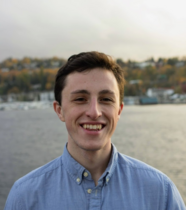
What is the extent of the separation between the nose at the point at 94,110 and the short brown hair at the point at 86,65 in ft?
0.75

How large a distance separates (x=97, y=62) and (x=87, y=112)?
0.33 meters

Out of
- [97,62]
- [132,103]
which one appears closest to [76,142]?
[97,62]

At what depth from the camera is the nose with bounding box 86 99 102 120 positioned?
5.60ft

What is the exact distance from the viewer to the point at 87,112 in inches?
67.8

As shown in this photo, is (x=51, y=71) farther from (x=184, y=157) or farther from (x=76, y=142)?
(x=76, y=142)

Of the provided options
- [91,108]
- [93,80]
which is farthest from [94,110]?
[93,80]

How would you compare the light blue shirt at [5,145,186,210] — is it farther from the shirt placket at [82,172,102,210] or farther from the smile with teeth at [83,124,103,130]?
the smile with teeth at [83,124,103,130]

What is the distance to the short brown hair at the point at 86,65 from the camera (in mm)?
1827

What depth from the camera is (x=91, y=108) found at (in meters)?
1.72

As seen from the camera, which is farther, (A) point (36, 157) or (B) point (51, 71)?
(B) point (51, 71)

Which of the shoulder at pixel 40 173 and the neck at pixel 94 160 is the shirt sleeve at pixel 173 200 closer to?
the neck at pixel 94 160

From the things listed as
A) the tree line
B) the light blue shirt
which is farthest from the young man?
the tree line

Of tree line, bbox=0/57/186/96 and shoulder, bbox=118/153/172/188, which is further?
tree line, bbox=0/57/186/96

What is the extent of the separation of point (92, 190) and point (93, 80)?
63cm
